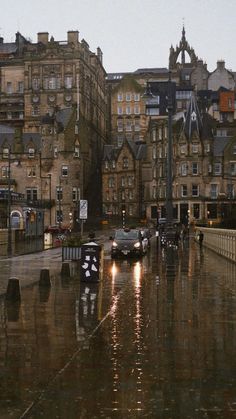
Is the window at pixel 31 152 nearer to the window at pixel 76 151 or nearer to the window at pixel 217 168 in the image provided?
the window at pixel 76 151

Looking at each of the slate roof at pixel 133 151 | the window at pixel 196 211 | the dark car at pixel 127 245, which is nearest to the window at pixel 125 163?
the slate roof at pixel 133 151

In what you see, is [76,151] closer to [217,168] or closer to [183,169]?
[183,169]

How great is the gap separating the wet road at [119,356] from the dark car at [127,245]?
886 inches

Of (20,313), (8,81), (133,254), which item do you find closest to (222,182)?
(8,81)

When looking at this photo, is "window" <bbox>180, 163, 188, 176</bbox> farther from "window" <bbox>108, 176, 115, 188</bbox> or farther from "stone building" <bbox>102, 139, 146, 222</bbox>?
"window" <bbox>108, 176, 115, 188</bbox>

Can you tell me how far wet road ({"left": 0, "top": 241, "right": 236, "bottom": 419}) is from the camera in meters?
7.24

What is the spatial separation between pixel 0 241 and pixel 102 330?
4768cm

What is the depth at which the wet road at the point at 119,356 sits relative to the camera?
23.7 feet

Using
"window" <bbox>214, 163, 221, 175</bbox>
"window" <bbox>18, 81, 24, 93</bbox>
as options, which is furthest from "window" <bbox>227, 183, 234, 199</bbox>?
"window" <bbox>18, 81, 24, 93</bbox>

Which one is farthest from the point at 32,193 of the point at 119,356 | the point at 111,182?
the point at 119,356

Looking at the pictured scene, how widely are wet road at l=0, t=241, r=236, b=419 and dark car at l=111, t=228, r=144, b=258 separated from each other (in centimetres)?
2251

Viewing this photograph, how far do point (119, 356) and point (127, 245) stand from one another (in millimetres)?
31990

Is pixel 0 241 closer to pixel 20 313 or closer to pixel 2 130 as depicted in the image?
pixel 20 313

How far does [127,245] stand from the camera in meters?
41.9
